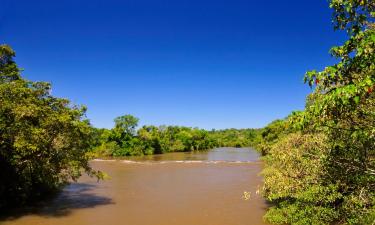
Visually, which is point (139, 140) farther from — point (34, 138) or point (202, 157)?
point (34, 138)

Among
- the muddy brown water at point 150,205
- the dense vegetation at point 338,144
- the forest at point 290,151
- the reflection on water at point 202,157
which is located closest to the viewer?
the dense vegetation at point 338,144

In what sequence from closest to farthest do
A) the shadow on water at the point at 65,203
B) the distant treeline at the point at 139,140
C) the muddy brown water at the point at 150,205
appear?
the muddy brown water at the point at 150,205 < the shadow on water at the point at 65,203 < the distant treeline at the point at 139,140

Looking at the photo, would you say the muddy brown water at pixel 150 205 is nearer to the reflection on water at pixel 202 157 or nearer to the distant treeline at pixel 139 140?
the reflection on water at pixel 202 157

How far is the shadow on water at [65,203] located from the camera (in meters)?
20.4

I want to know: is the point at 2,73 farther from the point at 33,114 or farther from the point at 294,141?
the point at 294,141

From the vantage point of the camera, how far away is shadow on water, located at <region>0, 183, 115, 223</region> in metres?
20.4

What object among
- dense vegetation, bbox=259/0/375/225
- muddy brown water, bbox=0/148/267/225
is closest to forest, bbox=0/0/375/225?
dense vegetation, bbox=259/0/375/225

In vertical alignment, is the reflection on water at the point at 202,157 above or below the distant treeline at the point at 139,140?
below

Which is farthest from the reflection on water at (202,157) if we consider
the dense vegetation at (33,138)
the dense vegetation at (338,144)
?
the dense vegetation at (338,144)

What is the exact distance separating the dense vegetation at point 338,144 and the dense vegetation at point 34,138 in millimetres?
10674

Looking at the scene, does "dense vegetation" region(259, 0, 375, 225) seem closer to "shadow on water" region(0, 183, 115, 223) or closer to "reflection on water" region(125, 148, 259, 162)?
"shadow on water" region(0, 183, 115, 223)

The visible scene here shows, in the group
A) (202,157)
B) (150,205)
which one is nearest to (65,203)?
(150,205)

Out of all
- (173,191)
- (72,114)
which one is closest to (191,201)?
(173,191)

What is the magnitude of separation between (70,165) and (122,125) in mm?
60382
